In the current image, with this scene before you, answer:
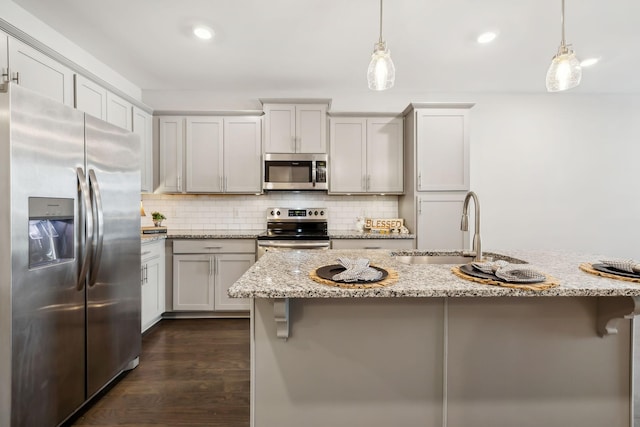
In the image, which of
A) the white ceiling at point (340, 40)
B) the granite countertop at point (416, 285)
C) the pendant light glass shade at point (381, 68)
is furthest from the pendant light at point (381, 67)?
the granite countertop at point (416, 285)

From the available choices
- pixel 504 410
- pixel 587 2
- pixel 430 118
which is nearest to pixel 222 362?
pixel 504 410

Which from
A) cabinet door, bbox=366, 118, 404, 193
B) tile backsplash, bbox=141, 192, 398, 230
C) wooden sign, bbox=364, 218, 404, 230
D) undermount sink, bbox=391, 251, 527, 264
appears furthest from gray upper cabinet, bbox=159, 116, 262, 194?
undermount sink, bbox=391, 251, 527, 264

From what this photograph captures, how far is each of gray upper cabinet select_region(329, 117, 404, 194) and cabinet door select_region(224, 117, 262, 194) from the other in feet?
2.86

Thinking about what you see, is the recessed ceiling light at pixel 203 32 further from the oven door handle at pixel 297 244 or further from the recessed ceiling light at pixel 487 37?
the recessed ceiling light at pixel 487 37

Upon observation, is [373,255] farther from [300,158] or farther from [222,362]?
[300,158]

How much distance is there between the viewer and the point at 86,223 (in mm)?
1689

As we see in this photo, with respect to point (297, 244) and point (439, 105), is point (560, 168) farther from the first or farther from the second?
point (297, 244)

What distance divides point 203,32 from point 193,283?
95.1 inches

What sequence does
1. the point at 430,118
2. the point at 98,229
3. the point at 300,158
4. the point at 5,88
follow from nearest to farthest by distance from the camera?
the point at 5,88 → the point at 98,229 → the point at 430,118 → the point at 300,158

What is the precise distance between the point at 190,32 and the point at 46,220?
1.79 meters

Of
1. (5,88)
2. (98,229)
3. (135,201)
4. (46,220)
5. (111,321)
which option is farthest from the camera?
(135,201)

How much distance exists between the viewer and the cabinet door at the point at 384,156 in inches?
136

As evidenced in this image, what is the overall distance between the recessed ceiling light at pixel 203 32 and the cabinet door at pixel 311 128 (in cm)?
118

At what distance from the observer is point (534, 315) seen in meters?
1.33
